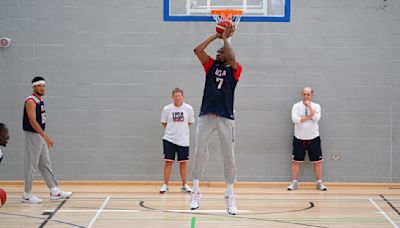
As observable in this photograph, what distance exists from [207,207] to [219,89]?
2303 millimetres

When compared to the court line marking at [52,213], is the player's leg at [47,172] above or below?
above

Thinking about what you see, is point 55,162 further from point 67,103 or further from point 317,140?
point 317,140

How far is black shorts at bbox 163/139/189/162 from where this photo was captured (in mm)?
11977

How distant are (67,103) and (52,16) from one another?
1.51 metres

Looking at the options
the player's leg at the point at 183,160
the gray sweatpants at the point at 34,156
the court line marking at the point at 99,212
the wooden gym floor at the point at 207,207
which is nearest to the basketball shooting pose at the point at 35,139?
the gray sweatpants at the point at 34,156

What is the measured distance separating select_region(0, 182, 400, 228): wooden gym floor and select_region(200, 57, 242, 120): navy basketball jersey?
143 cm

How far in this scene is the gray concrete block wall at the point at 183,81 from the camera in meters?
12.6

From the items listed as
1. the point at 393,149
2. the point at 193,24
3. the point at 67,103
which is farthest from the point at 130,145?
the point at 393,149

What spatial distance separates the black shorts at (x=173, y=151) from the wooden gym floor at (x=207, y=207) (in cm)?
56

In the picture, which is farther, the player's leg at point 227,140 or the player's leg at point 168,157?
the player's leg at point 168,157

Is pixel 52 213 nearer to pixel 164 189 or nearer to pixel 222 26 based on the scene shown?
pixel 164 189

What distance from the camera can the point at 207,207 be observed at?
10.4m

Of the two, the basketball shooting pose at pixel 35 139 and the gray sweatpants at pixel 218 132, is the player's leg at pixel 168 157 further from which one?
the gray sweatpants at pixel 218 132

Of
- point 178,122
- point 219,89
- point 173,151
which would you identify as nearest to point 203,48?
point 219,89
